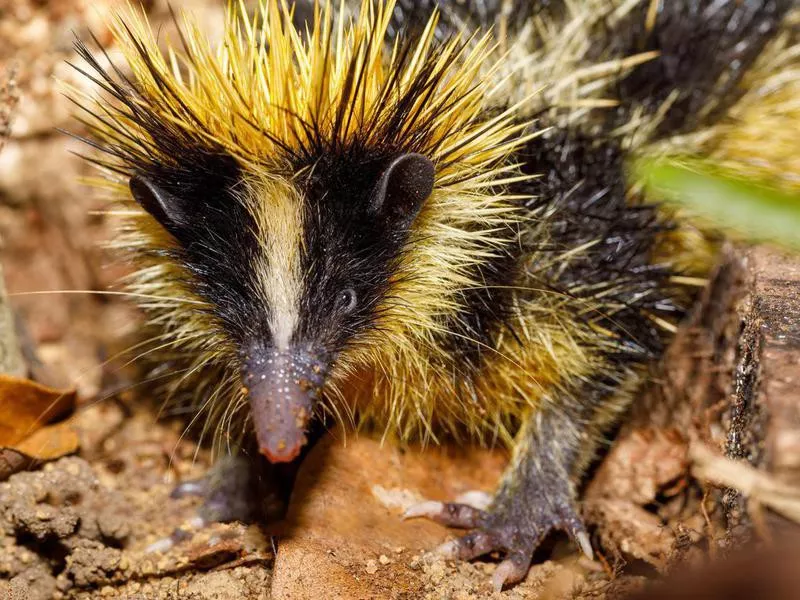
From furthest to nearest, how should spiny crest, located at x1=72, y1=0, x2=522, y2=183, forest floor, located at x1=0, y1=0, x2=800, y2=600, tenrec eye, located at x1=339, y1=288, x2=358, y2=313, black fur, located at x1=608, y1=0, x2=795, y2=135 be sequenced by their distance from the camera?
black fur, located at x1=608, y1=0, x2=795, y2=135
tenrec eye, located at x1=339, y1=288, x2=358, y2=313
spiny crest, located at x1=72, y1=0, x2=522, y2=183
forest floor, located at x1=0, y1=0, x2=800, y2=600

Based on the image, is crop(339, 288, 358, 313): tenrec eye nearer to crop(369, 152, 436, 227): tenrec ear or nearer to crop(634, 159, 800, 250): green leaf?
crop(369, 152, 436, 227): tenrec ear

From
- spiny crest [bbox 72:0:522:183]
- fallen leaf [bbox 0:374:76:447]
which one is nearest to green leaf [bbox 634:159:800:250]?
spiny crest [bbox 72:0:522:183]

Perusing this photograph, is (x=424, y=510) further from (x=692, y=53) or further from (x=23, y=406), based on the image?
(x=692, y=53)

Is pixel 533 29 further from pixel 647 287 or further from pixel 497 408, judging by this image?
pixel 497 408

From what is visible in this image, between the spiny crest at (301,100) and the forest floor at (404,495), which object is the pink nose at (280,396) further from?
the spiny crest at (301,100)

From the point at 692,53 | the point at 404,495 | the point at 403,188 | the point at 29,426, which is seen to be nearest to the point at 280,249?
the point at 403,188

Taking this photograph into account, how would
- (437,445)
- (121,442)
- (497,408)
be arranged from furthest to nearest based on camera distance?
1. (121,442)
2. (437,445)
3. (497,408)

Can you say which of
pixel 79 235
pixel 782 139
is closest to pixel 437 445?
pixel 782 139
